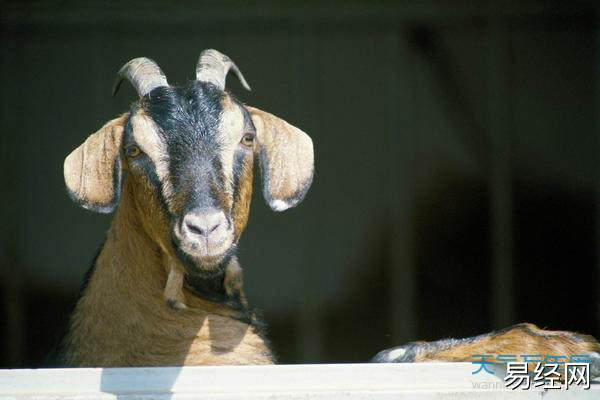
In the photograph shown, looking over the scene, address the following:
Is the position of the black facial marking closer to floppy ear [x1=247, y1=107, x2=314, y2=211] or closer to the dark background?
floppy ear [x1=247, y1=107, x2=314, y2=211]

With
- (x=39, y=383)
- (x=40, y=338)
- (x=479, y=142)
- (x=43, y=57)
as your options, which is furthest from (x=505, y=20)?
(x=39, y=383)

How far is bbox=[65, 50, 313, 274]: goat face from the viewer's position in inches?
137

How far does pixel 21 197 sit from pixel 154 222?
5831 millimetres

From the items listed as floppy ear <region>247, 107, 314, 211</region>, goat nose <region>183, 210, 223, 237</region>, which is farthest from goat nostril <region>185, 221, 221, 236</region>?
floppy ear <region>247, 107, 314, 211</region>

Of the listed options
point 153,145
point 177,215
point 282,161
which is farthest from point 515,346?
point 153,145

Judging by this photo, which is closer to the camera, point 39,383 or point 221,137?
point 39,383

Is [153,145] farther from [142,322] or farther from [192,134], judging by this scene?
[142,322]

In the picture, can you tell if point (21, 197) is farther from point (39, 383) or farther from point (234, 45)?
point (39, 383)

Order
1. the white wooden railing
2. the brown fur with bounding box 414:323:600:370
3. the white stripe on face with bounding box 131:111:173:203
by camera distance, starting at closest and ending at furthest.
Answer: the white wooden railing
the white stripe on face with bounding box 131:111:173:203
the brown fur with bounding box 414:323:600:370

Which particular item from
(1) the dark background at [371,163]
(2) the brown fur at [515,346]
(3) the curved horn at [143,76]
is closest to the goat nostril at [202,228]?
(3) the curved horn at [143,76]

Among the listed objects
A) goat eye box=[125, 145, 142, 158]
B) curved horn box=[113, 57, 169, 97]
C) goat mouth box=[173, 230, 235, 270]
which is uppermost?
curved horn box=[113, 57, 169, 97]

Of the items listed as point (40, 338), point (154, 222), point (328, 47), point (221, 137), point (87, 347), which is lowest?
point (40, 338)

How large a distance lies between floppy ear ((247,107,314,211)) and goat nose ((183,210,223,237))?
1.98 ft

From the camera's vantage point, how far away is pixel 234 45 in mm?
Result: 9133
